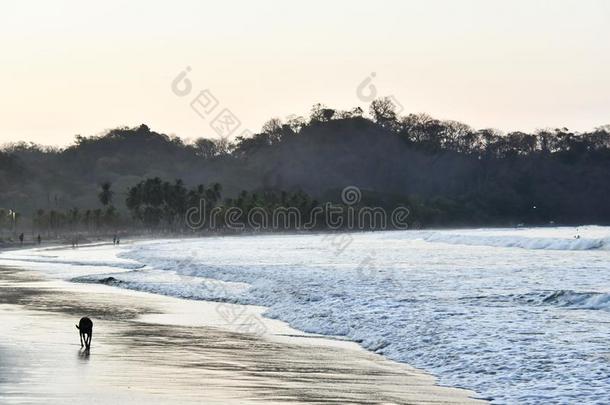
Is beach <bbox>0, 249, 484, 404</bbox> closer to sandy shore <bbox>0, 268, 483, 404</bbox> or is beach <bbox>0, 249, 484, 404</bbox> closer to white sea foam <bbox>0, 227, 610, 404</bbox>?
sandy shore <bbox>0, 268, 483, 404</bbox>

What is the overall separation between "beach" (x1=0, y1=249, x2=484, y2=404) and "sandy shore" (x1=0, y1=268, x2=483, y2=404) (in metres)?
0.02

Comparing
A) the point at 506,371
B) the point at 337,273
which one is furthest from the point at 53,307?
the point at 337,273

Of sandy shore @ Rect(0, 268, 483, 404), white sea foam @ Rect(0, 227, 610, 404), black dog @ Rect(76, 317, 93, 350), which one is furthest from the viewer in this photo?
black dog @ Rect(76, 317, 93, 350)

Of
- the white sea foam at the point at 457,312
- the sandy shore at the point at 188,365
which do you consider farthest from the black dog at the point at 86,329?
the white sea foam at the point at 457,312

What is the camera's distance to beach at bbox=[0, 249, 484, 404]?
1579 cm

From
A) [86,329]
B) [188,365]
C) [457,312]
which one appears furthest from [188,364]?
[457,312]

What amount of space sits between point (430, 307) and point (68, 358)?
1530cm

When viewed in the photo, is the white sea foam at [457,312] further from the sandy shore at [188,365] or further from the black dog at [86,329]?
the black dog at [86,329]

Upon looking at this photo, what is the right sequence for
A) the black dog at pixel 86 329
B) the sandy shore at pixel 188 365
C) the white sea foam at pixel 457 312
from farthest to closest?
1. the black dog at pixel 86 329
2. the white sea foam at pixel 457 312
3. the sandy shore at pixel 188 365

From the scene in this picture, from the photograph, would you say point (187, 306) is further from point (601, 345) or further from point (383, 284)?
point (601, 345)

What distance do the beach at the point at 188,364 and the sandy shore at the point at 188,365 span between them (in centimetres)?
2

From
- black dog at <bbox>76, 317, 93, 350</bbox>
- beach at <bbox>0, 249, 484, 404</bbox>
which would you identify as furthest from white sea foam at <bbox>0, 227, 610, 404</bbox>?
black dog at <bbox>76, 317, 93, 350</bbox>

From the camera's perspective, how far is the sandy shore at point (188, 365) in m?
15.8

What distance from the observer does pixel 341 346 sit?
23547 millimetres
